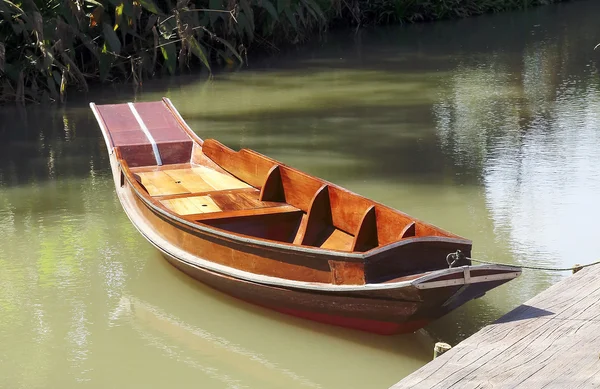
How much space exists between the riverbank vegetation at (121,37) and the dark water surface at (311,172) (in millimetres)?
482

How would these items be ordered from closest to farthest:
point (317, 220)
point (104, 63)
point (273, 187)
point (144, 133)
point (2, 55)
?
point (317, 220) < point (273, 187) < point (144, 133) < point (2, 55) < point (104, 63)

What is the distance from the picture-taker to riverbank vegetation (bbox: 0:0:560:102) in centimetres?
1355

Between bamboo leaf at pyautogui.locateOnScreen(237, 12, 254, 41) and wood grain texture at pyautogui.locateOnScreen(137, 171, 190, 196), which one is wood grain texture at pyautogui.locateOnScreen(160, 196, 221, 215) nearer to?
wood grain texture at pyautogui.locateOnScreen(137, 171, 190, 196)

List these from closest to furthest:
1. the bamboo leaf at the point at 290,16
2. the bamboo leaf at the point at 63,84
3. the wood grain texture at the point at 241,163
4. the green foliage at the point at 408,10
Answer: the wood grain texture at the point at 241,163 < the bamboo leaf at the point at 63,84 < the bamboo leaf at the point at 290,16 < the green foliage at the point at 408,10

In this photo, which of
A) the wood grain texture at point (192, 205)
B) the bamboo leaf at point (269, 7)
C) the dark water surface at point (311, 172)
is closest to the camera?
the dark water surface at point (311, 172)

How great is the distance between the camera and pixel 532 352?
4.47m

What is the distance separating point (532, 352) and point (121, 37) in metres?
11.7

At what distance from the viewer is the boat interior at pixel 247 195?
222 inches

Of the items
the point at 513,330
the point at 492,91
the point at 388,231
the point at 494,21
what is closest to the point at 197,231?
the point at 388,231

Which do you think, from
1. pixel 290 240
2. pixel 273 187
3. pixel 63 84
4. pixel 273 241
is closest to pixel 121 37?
pixel 63 84

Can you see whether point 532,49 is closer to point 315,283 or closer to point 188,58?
point 188,58

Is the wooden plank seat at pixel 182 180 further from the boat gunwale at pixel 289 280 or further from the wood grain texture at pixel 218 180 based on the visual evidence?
the boat gunwale at pixel 289 280

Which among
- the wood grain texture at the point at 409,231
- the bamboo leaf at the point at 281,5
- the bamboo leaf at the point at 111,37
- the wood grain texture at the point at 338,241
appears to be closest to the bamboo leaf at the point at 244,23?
the bamboo leaf at the point at 281,5

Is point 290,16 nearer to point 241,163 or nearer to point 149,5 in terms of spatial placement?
point 149,5
